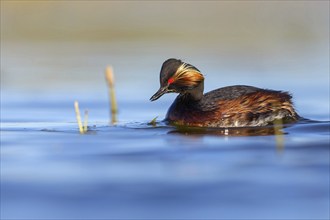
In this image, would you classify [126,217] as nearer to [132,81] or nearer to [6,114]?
[6,114]

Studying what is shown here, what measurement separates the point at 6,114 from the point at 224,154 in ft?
15.1

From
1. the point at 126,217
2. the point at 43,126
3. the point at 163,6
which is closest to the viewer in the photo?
the point at 126,217

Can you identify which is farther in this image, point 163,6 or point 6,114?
point 163,6

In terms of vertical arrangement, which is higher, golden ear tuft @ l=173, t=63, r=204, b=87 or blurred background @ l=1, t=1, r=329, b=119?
blurred background @ l=1, t=1, r=329, b=119

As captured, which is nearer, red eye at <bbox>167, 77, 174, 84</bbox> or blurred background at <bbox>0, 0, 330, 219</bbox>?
blurred background at <bbox>0, 0, 330, 219</bbox>

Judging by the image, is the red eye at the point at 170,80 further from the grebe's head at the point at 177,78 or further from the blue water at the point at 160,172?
the blue water at the point at 160,172

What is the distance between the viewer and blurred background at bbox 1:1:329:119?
15.8 metres

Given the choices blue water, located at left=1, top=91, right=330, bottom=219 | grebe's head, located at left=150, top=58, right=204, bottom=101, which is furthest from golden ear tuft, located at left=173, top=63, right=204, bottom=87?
blue water, located at left=1, top=91, right=330, bottom=219

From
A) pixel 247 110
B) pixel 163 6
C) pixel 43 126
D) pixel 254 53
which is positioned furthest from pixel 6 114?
pixel 163 6

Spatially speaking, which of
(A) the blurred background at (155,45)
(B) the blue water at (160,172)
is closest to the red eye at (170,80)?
(B) the blue water at (160,172)

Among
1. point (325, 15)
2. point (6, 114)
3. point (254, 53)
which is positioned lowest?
point (6, 114)

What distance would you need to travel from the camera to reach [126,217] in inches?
265

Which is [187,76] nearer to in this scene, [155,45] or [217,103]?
[217,103]

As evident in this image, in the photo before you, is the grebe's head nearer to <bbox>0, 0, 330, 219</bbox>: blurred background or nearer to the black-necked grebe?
the black-necked grebe
